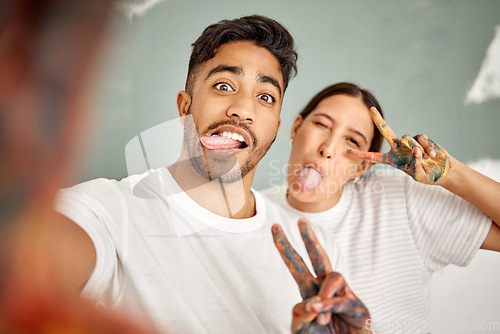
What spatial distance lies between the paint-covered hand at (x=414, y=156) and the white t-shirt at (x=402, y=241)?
→ 13 cm

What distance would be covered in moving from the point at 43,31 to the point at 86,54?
2cm

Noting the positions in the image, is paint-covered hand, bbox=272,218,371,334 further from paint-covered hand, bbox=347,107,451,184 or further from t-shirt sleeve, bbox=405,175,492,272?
t-shirt sleeve, bbox=405,175,492,272

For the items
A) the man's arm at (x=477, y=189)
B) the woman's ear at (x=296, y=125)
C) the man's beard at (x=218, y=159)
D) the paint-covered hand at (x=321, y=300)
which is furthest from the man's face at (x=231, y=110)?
the man's arm at (x=477, y=189)

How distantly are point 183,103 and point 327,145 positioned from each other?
370 millimetres

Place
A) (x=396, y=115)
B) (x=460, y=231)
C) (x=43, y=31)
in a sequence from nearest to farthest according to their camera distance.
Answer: (x=43, y=31)
(x=460, y=231)
(x=396, y=115)

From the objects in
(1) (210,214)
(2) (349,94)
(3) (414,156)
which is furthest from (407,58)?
(1) (210,214)

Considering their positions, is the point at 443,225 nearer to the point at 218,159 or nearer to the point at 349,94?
the point at 349,94

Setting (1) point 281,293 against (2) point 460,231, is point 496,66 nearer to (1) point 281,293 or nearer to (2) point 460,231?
(2) point 460,231

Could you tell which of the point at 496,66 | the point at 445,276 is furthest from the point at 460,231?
the point at 496,66

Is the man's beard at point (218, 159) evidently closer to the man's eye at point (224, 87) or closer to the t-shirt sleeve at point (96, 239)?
the man's eye at point (224, 87)

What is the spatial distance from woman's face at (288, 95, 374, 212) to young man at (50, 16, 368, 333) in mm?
176

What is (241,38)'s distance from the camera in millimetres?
697

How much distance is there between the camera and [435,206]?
2.95 ft

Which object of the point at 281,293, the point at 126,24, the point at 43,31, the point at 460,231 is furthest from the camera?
the point at 460,231
